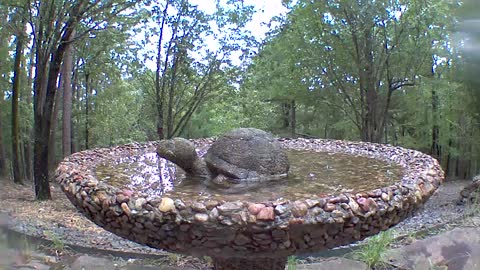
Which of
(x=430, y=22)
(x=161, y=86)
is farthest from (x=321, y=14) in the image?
(x=161, y=86)

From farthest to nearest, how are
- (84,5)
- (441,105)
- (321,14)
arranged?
(441,105) → (321,14) → (84,5)

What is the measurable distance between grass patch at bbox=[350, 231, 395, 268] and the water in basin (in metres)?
0.91

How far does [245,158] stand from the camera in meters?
2.71

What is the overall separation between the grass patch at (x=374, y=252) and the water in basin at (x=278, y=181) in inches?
35.7

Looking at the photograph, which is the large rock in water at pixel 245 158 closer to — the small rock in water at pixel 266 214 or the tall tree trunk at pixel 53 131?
the small rock in water at pixel 266 214

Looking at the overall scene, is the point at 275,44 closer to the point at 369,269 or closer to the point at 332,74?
the point at 332,74

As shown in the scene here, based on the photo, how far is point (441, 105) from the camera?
11.4m

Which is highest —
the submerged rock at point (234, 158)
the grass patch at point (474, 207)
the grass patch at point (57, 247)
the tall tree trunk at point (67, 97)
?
the tall tree trunk at point (67, 97)

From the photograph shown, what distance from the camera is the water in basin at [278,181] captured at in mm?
2186

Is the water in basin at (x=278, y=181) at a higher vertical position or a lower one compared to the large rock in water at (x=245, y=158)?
lower

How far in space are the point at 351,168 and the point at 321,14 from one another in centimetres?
667

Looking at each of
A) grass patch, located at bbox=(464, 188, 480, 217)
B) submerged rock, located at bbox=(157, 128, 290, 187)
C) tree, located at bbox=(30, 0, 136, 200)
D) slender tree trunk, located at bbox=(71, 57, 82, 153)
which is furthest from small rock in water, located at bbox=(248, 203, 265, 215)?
slender tree trunk, located at bbox=(71, 57, 82, 153)

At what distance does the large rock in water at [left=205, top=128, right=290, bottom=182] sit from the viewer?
2666 millimetres

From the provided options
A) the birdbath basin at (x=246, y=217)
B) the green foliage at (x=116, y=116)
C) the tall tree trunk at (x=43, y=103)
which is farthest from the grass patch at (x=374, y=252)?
the green foliage at (x=116, y=116)
